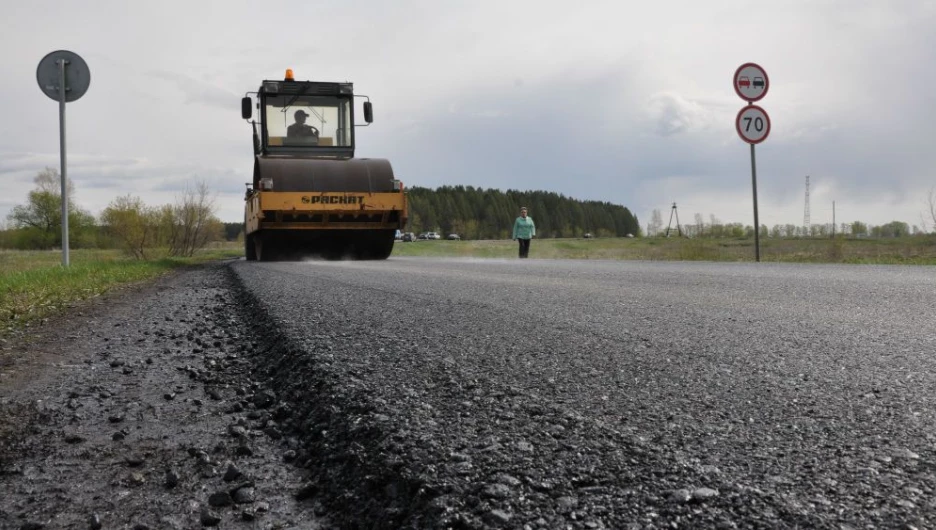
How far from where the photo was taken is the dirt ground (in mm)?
1786

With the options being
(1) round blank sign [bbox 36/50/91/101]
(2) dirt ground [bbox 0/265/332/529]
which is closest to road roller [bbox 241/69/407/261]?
(1) round blank sign [bbox 36/50/91/101]

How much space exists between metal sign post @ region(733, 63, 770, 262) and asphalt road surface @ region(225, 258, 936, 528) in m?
9.31

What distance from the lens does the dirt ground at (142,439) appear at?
179 centimetres

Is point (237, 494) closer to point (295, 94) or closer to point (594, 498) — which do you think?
point (594, 498)

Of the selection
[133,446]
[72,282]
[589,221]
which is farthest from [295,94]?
[589,221]

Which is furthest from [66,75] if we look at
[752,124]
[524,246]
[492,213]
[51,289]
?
[492,213]

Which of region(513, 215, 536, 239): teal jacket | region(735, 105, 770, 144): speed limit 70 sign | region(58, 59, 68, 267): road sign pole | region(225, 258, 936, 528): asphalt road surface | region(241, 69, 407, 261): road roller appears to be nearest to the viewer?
region(225, 258, 936, 528): asphalt road surface

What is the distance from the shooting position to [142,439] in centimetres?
236

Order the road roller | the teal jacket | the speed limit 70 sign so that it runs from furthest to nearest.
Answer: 1. the teal jacket
2. the road roller
3. the speed limit 70 sign

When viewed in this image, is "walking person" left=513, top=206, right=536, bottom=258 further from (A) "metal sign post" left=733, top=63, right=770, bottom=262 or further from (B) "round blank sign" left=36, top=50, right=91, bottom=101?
(B) "round blank sign" left=36, top=50, right=91, bottom=101

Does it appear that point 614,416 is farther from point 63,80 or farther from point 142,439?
point 63,80

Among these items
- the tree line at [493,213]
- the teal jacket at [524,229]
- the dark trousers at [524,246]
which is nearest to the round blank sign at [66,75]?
the teal jacket at [524,229]

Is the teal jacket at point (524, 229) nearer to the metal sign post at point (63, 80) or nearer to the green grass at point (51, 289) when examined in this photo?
the green grass at point (51, 289)

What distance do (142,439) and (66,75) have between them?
38.3 feet
